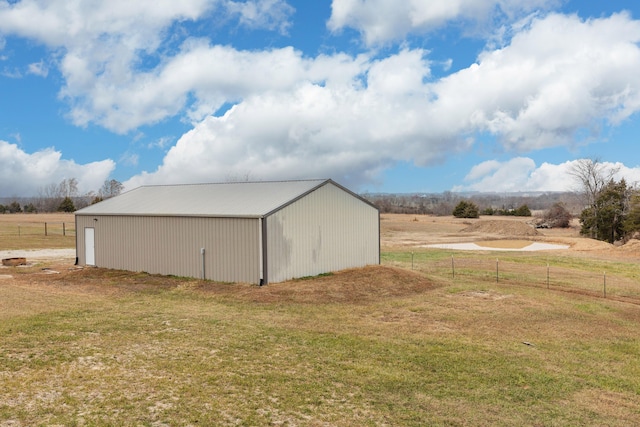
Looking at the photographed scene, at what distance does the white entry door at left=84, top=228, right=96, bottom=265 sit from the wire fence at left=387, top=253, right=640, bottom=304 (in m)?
16.5

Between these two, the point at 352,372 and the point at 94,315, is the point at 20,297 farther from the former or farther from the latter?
the point at 352,372

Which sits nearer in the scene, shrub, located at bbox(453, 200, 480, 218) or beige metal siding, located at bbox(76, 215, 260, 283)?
beige metal siding, located at bbox(76, 215, 260, 283)

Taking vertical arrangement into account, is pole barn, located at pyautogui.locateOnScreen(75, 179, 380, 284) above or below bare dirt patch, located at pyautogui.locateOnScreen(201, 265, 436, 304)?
above

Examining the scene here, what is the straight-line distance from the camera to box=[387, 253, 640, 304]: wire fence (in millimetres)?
20719

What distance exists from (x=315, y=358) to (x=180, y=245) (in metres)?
13.4

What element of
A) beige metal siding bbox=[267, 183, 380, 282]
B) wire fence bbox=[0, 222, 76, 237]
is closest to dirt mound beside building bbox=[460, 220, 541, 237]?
beige metal siding bbox=[267, 183, 380, 282]

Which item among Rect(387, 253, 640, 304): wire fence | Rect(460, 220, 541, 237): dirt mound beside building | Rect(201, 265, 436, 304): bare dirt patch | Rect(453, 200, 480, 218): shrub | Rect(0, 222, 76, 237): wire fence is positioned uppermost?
Rect(453, 200, 480, 218): shrub

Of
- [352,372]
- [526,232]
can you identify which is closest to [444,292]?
[352,372]

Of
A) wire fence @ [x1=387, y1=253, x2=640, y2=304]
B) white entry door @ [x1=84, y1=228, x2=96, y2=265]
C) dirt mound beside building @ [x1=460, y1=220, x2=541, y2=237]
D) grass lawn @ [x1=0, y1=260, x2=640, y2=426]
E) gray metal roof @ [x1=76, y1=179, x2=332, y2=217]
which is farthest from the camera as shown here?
dirt mound beside building @ [x1=460, y1=220, x2=541, y2=237]

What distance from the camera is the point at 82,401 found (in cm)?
761

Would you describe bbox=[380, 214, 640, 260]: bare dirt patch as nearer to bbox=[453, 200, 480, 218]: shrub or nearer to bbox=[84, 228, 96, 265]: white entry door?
bbox=[453, 200, 480, 218]: shrub

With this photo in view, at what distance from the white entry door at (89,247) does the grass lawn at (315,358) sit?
7747 mm

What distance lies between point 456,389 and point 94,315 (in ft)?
33.6

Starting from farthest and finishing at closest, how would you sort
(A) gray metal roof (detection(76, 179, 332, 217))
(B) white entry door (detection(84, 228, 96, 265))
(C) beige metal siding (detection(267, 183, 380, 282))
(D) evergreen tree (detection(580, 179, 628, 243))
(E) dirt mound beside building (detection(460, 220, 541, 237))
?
1. (E) dirt mound beside building (detection(460, 220, 541, 237))
2. (D) evergreen tree (detection(580, 179, 628, 243))
3. (B) white entry door (detection(84, 228, 96, 265))
4. (A) gray metal roof (detection(76, 179, 332, 217))
5. (C) beige metal siding (detection(267, 183, 380, 282))
